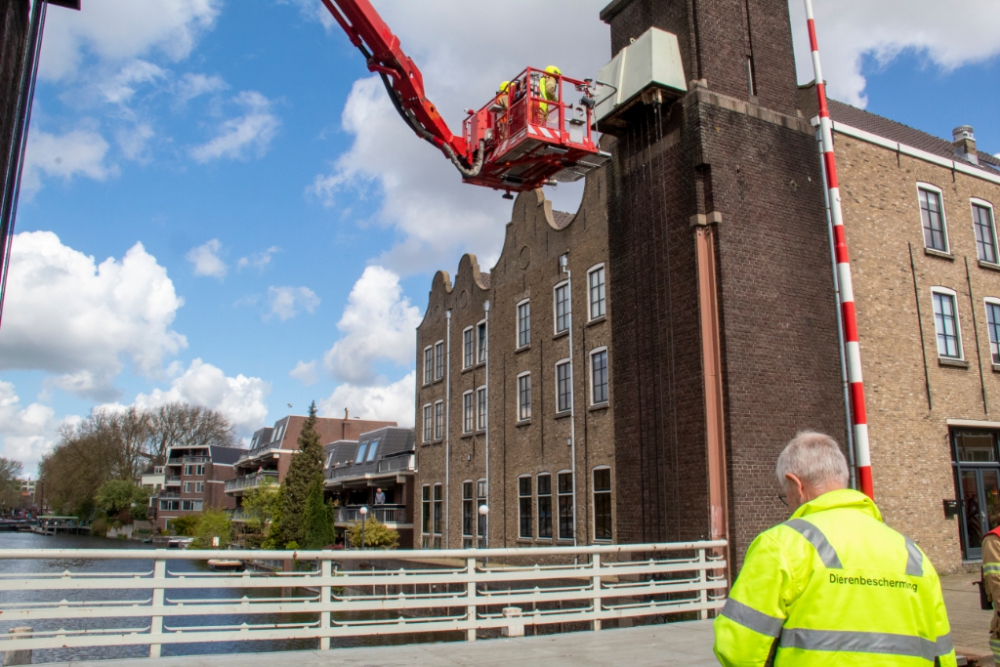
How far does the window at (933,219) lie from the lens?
18.5 m

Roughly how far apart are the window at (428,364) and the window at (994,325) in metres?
18.9

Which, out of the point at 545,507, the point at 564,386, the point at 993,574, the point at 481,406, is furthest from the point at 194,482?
the point at 993,574

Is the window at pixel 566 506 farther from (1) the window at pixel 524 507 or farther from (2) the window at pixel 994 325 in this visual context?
(2) the window at pixel 994 325

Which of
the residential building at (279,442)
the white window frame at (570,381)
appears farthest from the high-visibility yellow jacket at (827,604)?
the residential building at (279,442)

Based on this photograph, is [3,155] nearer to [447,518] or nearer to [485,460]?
[485,460]

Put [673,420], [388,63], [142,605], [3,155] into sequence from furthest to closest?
[673,420] < [388,63] < [3,155] < [142,605]

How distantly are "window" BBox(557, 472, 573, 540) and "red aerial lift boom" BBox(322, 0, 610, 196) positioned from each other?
8.99 metres

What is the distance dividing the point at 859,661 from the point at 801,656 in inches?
6.5

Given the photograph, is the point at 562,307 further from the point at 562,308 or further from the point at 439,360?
the point at 439,360

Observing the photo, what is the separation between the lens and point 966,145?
75.9ft

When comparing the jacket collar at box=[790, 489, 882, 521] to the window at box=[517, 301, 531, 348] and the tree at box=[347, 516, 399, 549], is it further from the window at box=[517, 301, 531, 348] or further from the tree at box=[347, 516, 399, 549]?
the tree at box=[347, 516, 399, 549]

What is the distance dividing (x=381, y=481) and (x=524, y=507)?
16.2m

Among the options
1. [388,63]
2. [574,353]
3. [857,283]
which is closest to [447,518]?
[574,353]

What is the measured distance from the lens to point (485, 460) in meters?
25.5
